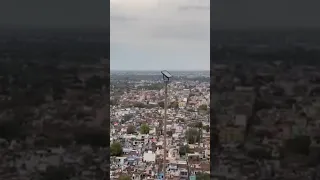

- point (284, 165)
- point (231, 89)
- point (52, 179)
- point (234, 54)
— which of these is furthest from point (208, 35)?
point (52, 179)

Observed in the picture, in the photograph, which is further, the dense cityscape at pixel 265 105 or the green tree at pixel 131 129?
the green tree at pixel 131 129

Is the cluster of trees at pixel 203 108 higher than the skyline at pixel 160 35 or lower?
lower

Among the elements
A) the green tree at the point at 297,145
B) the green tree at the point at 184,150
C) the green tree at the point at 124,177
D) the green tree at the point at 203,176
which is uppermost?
the green tree at the point at 297,145

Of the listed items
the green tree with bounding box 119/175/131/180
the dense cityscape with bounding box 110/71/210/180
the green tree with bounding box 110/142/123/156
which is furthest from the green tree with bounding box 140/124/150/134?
the green tree with bounding box 119/175/131/180

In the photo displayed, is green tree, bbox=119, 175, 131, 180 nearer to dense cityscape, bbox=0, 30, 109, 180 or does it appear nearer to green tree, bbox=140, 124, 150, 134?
dense cityscape, bbox=0, 30, 109, 180

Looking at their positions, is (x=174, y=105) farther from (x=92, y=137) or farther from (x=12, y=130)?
(x=12, y=130)

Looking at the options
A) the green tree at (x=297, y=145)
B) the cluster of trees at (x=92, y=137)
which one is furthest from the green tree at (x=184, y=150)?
the green tree at (x=297, y=145)

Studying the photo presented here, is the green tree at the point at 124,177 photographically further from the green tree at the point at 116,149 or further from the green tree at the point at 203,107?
the green tree at the point at 203,107

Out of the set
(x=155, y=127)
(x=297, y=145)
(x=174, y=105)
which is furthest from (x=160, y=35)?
(x=297, y=145)
